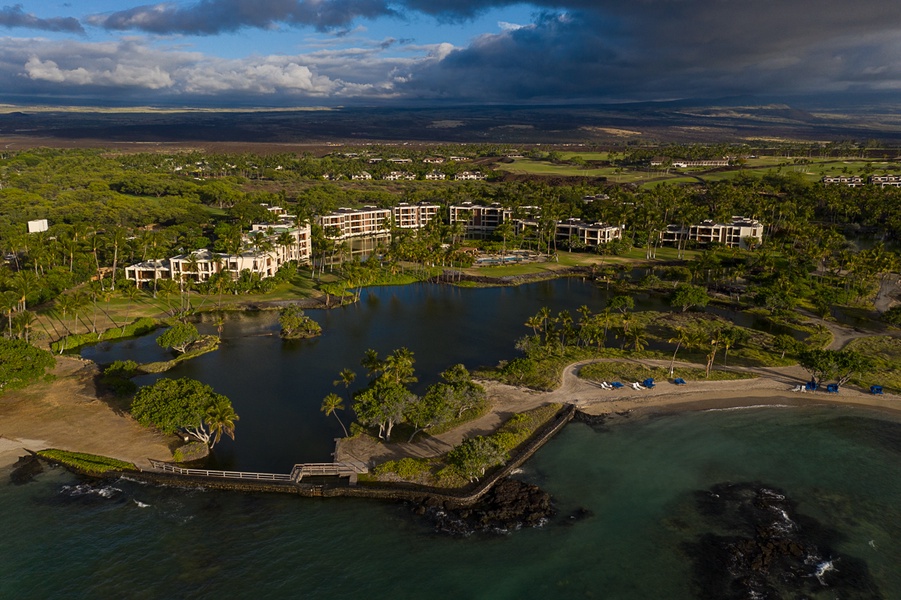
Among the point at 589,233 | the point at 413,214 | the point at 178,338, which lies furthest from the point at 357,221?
the point at 178,338

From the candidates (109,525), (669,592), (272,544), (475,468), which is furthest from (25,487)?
(669,592)

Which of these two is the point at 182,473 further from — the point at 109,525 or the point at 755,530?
the point at 755,530

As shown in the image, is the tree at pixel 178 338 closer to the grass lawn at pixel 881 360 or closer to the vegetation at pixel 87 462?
the vegetation at pixel 87 462

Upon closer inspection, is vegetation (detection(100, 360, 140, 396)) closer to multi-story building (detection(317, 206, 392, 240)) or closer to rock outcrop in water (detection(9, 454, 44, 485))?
rock outcrop in water (detection(9, 454, 44, 485))

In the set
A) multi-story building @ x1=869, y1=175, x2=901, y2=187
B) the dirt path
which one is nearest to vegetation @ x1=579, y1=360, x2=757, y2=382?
the dirt path

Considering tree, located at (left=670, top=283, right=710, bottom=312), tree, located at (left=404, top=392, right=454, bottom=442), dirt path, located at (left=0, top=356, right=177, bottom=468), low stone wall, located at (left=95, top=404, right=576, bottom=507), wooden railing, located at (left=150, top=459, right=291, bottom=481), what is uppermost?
tree, located at (left=670, top=283, right=710, bottom=312)

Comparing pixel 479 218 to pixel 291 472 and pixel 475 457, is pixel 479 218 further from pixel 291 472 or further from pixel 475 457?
pixel 291 472

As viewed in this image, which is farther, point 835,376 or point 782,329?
point 782,329
